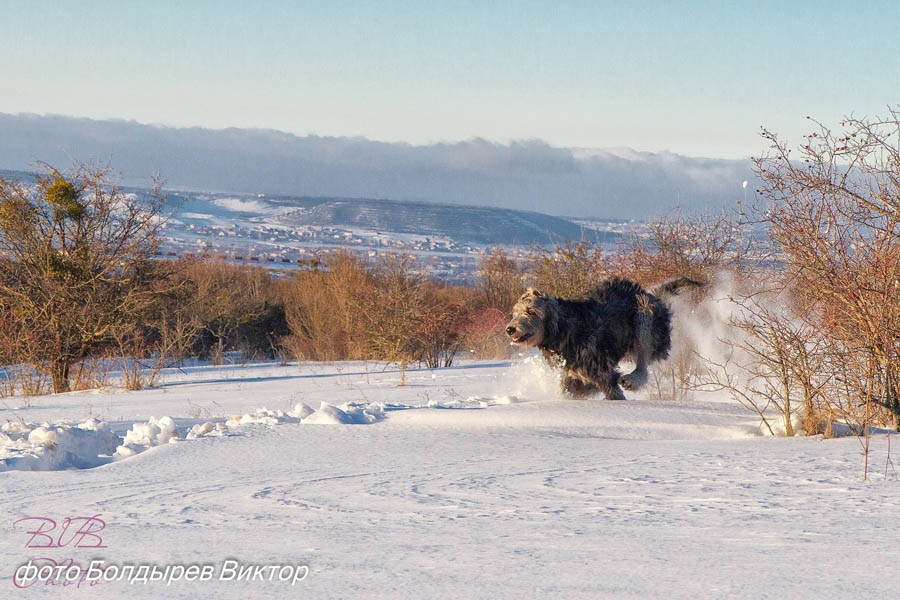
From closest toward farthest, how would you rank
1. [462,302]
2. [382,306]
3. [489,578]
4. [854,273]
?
[489,578]
[854,273]
[382,306]
[462,302]

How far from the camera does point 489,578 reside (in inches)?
149

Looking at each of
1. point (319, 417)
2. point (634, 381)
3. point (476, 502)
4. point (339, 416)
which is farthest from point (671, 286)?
point (476, 502)

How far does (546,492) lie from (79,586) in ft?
9.01

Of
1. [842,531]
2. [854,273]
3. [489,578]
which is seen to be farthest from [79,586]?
[854,273]

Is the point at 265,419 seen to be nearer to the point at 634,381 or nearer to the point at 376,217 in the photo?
the point at 634,381

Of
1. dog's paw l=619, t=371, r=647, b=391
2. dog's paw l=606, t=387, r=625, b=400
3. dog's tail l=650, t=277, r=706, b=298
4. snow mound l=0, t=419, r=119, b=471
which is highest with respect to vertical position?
dog's tail l=650, t=277, r=706, b=298

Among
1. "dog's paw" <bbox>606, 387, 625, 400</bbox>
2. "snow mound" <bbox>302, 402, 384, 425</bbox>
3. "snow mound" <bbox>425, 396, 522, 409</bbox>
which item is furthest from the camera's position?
"snow mound" <bbox>425, 396, 522, 409</bbox>

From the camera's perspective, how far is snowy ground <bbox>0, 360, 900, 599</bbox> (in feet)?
12.5

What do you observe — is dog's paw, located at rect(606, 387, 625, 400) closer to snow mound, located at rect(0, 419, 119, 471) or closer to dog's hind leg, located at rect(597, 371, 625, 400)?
dog's hind leg, located at rect(597, 371, 625, 400)

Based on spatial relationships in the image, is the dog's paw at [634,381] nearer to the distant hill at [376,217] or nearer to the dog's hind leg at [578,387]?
the dog's hind leg at [578,387]

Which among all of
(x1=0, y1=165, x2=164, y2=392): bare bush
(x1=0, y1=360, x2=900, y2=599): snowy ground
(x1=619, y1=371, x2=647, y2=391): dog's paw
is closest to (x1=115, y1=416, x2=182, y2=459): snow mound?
(x1=0, y1=360, x2=900, y2=599): snowy ground

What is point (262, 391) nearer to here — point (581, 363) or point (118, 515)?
point (581, 363)

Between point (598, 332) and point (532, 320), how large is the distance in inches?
34.2

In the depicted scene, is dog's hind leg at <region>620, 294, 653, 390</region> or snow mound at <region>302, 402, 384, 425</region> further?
dog's hind leg at <region>620, 294, 653, 390</region>
